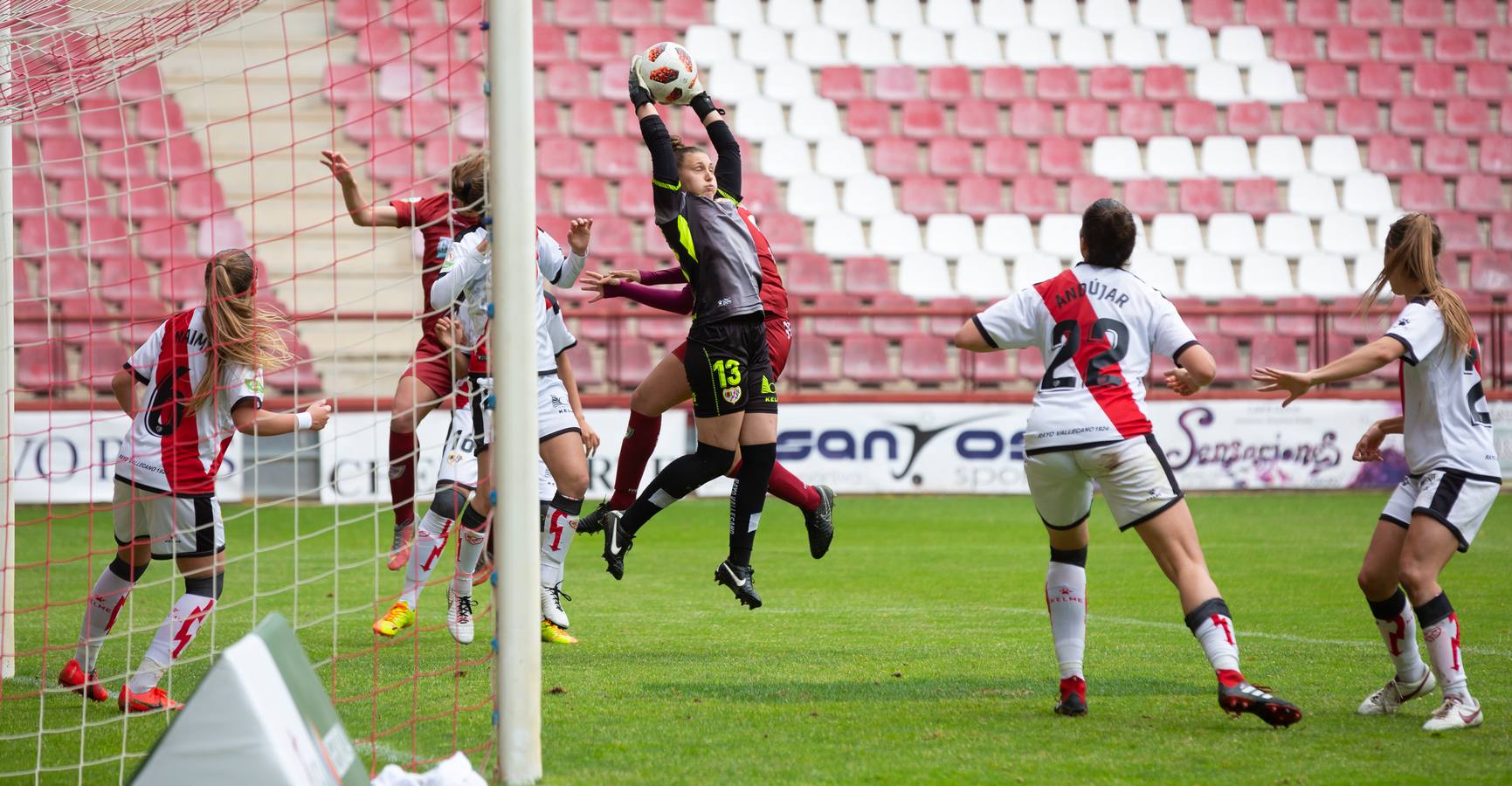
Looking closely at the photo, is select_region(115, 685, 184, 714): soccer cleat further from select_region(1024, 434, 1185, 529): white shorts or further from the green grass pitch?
select_region(1024, 434, 1185, 529): white shorts

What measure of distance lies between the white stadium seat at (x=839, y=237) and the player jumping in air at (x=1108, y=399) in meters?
12.2

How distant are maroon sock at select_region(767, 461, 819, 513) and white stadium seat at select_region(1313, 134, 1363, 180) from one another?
13.5 metres

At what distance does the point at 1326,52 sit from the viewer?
736 inches

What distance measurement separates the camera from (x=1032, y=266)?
647 inches

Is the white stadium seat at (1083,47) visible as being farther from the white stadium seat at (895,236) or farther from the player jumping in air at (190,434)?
the player jumping in air at (190,434)

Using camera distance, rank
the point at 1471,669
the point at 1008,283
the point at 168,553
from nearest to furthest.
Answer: the point at 168,553 < the point at 1471,669 < the point at 1008,283

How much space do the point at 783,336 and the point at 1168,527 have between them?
9.55 feet

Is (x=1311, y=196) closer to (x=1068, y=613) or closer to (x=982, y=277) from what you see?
(x=982, y=277)

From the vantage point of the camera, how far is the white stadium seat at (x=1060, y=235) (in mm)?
16594

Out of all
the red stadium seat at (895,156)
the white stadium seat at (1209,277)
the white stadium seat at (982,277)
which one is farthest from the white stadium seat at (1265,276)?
the red stadium seat at (895,156)

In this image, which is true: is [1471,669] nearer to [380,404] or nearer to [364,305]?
[380,404]

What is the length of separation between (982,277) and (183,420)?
12.6 m

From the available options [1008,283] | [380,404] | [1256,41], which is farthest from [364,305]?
[1256,41]

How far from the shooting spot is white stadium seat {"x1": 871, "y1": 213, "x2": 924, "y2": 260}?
54.7 ft
